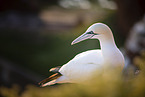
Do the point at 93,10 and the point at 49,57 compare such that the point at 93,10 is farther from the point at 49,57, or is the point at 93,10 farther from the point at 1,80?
the point at 1,80

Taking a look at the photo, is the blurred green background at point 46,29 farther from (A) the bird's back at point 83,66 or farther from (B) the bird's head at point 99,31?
(B) the bird's head at point 99,31

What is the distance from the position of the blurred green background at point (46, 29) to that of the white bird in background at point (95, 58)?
6.62 metres

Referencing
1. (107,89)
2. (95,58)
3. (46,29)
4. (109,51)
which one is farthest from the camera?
(46,29)

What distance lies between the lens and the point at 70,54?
10617mm

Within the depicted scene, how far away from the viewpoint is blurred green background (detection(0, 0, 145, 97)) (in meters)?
9.98

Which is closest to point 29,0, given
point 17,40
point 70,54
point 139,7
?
point 17,40

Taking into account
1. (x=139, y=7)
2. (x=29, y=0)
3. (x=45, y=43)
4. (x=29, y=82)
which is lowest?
(x=29, y=82)

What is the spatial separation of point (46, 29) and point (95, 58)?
378 inches

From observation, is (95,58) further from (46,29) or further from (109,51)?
(46,29)

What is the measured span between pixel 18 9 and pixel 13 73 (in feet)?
16.5

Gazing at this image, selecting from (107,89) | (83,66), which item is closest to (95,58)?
(83,66)

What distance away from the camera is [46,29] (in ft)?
41.3

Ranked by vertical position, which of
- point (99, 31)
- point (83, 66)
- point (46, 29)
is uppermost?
point (99, 31)

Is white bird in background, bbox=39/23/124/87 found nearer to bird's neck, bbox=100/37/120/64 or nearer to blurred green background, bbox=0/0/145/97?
bird's neck, bbox=100/37/120/64
